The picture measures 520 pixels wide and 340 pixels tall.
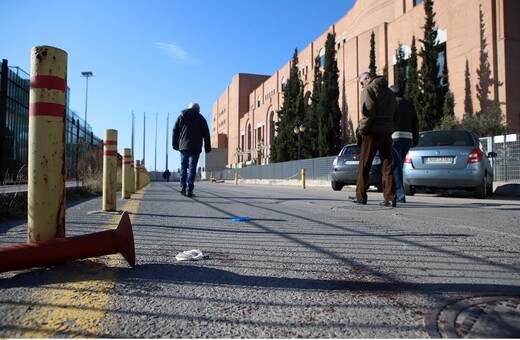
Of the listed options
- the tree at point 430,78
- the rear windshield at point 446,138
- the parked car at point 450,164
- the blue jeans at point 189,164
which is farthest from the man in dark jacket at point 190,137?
the tree at point 430,78

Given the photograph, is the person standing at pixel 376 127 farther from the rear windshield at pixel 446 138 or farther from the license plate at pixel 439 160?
the rear windshield at pixel 446 138

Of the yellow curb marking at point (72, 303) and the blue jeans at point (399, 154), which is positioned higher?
the blue jeans at point (399, 154)

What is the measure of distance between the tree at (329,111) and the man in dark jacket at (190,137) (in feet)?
96.4

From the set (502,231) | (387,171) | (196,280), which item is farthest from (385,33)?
(196,280)

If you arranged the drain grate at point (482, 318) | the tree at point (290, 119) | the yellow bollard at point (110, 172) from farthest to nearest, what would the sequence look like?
1. the tree at point (290, 119)
2. the yellow bollard at point (110, 172)
3. the drain grate at point (482, 318)

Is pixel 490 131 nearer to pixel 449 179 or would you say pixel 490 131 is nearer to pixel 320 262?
pixel 449 179

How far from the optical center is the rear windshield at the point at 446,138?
9445 mm

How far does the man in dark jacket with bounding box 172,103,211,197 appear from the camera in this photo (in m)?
9.06

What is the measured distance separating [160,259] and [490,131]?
2580cm

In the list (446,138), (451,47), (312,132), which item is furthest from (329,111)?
(446,138)

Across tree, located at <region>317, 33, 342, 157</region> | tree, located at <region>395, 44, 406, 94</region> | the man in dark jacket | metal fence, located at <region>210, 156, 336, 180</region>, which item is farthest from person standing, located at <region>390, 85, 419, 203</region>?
tree, located at <region>317, 33, 342, 157</region>

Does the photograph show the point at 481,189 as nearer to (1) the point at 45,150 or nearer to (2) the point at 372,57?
(1) the point at 45,150

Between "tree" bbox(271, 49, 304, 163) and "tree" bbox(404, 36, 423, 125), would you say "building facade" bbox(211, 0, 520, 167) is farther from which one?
"tree" bbox(271, 49, 304, 163)

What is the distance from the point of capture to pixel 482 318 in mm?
1658
